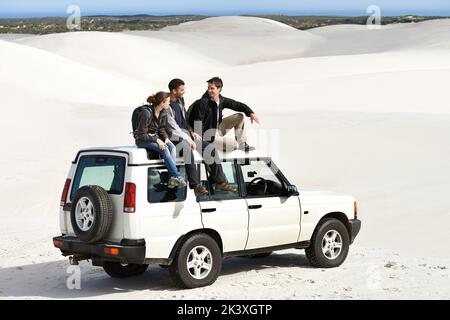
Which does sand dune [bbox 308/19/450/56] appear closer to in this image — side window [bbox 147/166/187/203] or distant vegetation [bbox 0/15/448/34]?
distant vegetation [bbox 0/15/448/34]

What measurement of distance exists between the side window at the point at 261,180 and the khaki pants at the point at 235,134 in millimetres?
274

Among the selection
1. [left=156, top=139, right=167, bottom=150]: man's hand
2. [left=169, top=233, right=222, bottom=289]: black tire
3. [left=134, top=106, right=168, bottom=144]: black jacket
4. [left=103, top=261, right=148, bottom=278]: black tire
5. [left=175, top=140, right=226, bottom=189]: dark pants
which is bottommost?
[left=103, top=261, right=148, bottom=278]: black tire

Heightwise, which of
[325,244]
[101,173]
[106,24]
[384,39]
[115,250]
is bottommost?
[325,244]

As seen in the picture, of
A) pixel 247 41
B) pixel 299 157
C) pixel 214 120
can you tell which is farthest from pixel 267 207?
pixel 247 41

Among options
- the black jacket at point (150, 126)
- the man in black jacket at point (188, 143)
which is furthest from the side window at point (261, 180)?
the black jacket at point (150, 126)

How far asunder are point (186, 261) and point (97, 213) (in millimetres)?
1083

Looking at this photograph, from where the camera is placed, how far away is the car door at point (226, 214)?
967cm

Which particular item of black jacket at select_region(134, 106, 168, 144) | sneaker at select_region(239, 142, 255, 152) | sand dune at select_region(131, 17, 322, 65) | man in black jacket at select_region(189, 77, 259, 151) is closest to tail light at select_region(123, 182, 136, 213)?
black jacket at select_region(134, 106, 168, 144)

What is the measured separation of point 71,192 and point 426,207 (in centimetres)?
726

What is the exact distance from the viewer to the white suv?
9086 millimetres

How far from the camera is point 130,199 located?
29.7ft

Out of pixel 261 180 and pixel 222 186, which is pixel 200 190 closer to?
pixel 222 186

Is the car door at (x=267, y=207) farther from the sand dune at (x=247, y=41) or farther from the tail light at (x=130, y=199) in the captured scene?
the sand dune at (x=247, y=41)

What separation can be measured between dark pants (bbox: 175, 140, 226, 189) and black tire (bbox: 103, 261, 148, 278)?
5.41 ft
